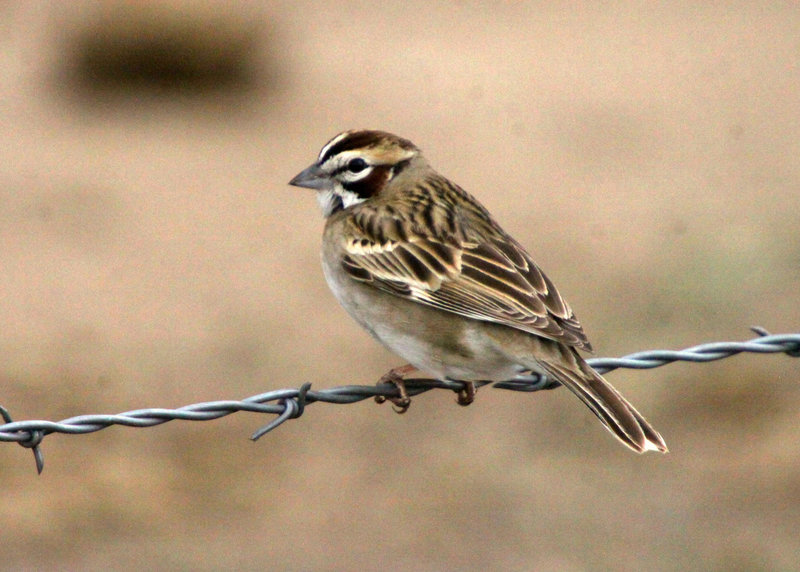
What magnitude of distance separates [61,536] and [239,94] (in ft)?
35.7

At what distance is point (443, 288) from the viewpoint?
25.1 feet

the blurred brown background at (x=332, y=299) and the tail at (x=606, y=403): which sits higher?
the tail at (x=606, y=403)

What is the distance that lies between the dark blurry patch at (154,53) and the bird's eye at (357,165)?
12490mm

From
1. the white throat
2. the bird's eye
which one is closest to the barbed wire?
the white throat

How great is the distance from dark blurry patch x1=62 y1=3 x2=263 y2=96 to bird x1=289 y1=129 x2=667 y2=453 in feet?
41.0

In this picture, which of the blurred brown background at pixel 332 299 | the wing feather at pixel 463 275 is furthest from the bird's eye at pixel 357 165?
the blurred brown background at pixel 332 299

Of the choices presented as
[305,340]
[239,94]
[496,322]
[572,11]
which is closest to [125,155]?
[239,94]

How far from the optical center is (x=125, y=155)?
19.0 m

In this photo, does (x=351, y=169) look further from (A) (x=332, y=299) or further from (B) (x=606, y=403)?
(A) (x=332, y=299)

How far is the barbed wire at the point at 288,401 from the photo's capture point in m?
6.33

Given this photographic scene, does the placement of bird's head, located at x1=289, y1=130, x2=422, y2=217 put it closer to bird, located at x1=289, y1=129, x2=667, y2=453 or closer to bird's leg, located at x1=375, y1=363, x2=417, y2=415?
bird, located at x1=289, y1=129, x2=667, y2=453

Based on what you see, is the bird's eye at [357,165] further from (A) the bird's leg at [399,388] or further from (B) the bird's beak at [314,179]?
(A) the bird's leg at [399,388]

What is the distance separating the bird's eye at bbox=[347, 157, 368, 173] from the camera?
867 cm

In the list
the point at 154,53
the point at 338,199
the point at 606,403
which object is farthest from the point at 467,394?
the point at 154,53
